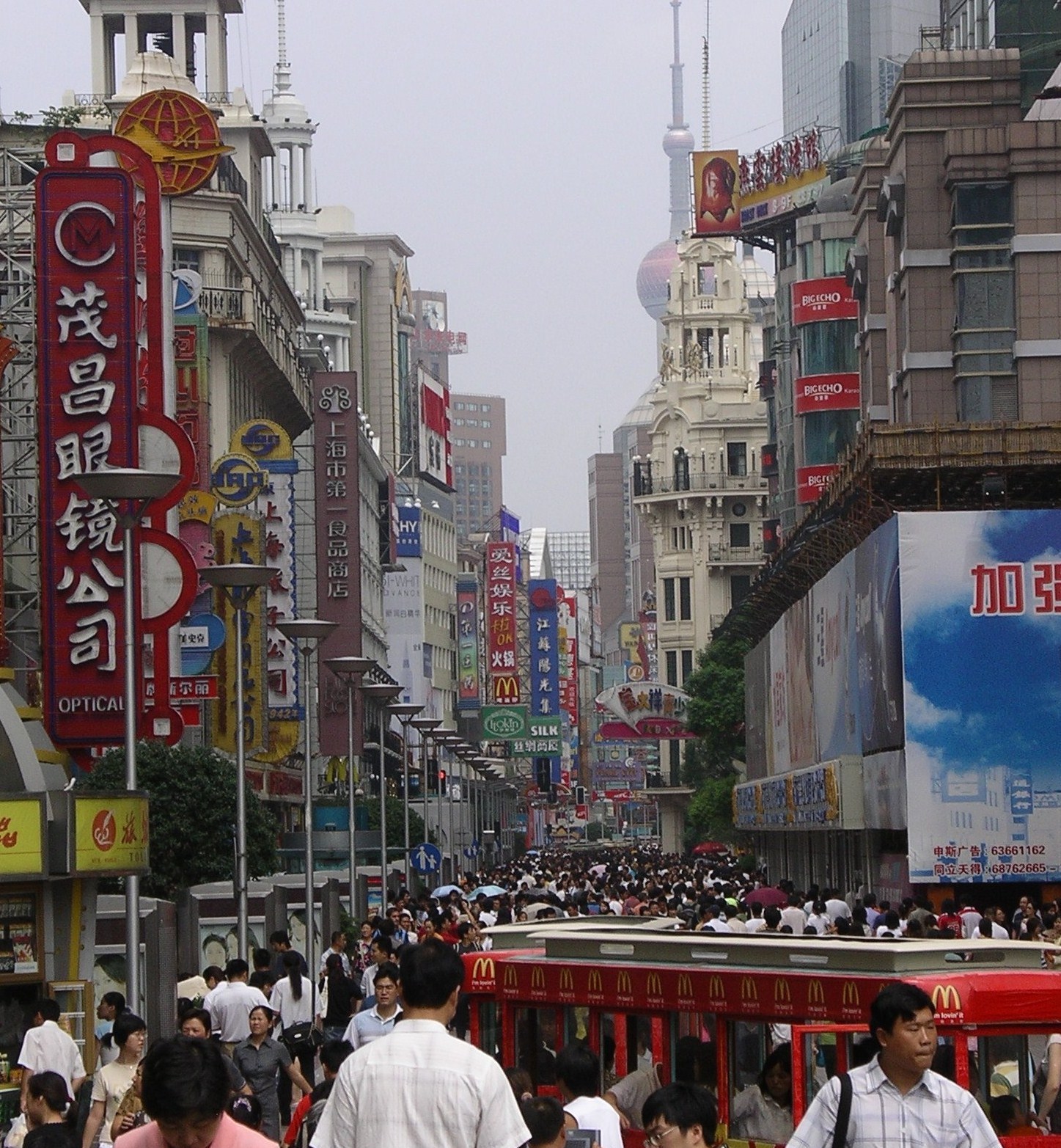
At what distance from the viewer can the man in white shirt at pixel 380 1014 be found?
1509cm

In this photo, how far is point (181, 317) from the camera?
5822cm

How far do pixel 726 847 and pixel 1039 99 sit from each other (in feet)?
215

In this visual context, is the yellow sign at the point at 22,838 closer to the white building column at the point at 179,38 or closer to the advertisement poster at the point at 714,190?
the white building column at the point at 179,38

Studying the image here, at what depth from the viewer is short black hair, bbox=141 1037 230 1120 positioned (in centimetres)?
658

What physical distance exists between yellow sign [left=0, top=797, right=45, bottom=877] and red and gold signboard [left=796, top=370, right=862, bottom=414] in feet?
215

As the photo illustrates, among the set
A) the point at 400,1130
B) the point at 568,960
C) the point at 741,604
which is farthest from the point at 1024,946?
the point at 741,604

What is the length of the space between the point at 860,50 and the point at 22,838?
99.0 metres

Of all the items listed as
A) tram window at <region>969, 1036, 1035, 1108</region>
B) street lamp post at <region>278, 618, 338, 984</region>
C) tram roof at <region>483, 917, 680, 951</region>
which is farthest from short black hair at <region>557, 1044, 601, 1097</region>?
street lamp post at <region>278, 618, 338, 984</region>

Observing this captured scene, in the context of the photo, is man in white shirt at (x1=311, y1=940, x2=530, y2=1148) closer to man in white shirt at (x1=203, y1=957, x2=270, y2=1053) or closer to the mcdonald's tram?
the mcdonald's tram

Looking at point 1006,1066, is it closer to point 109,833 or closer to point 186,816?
point 109,833

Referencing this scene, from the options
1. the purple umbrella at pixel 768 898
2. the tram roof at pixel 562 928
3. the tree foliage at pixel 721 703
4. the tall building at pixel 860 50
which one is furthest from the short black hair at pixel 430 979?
the tall building at pixel 860 50

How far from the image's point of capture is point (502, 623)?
13512 centimetres

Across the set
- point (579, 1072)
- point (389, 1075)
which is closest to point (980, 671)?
point (579, 1072)

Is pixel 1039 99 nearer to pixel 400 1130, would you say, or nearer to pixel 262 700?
pixel 262 700
